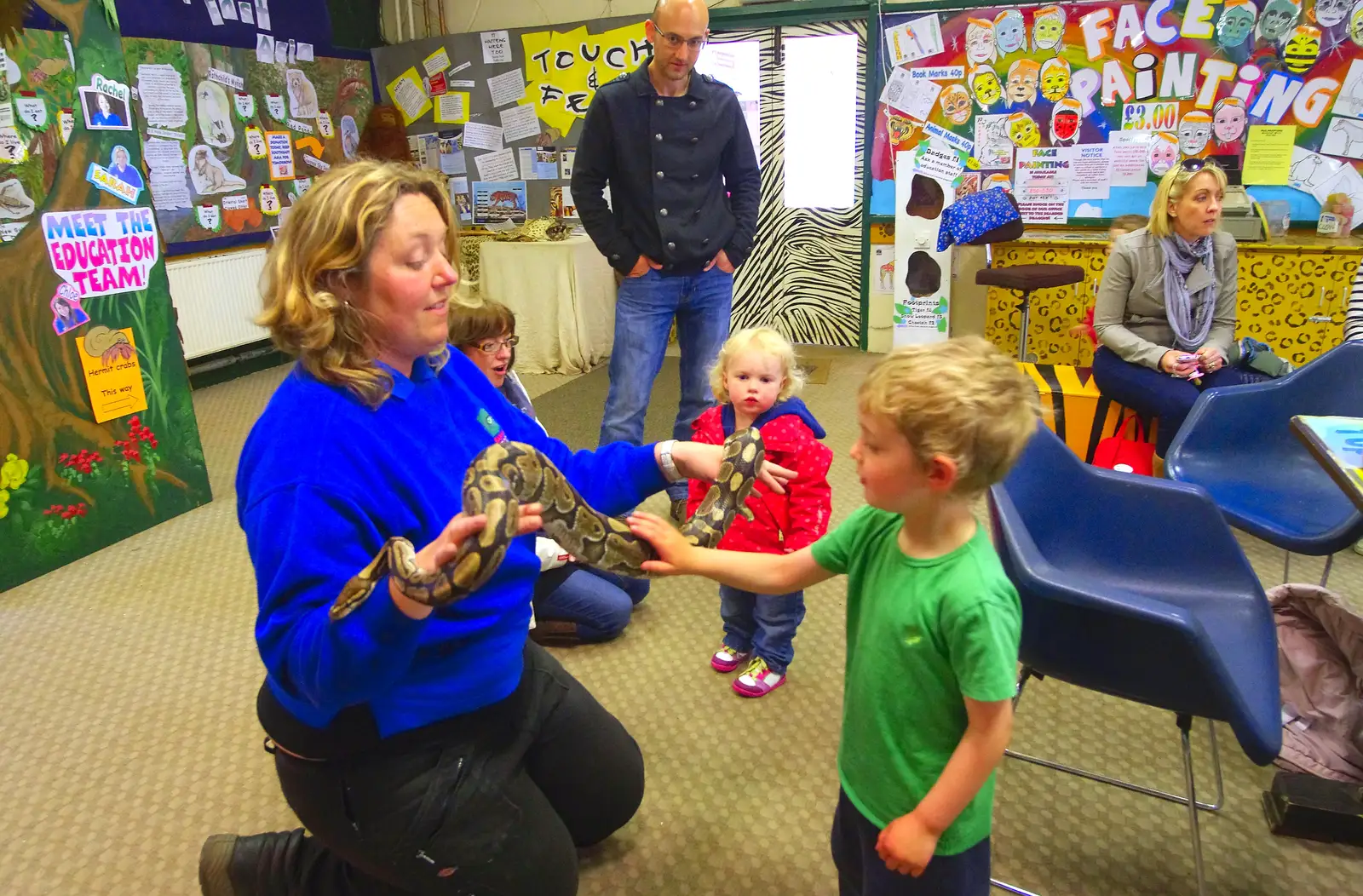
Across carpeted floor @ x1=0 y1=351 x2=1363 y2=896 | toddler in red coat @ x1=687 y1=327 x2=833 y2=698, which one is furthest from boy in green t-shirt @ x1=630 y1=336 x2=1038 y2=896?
toddler in red coat @ x1=687 y1=327 x2=833 y2=698

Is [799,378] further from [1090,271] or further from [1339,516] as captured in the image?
[1090,271]

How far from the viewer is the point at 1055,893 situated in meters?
1.95

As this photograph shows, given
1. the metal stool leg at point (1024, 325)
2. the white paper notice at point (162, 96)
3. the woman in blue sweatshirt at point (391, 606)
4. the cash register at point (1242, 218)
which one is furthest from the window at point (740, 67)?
the woman in blue sweatshirt at point (391, 606)

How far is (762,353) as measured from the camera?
7.84ft

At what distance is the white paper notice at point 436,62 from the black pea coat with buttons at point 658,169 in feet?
14.0

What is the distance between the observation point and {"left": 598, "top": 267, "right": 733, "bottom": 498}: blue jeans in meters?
3.82

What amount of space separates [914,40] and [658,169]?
10.9 feet

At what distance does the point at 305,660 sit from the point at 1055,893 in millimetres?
1661

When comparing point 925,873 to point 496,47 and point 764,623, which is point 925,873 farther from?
point 496,47

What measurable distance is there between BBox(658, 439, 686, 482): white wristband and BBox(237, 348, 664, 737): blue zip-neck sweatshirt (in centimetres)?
35

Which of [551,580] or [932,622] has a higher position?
[932,622]

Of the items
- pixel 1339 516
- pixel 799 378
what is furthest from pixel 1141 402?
pixel 799 378

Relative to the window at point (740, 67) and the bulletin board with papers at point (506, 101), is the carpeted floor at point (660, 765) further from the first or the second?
the bulletin board with papers at point (506, 101)

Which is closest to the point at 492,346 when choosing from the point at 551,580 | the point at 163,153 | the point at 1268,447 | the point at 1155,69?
the point at 551,580
